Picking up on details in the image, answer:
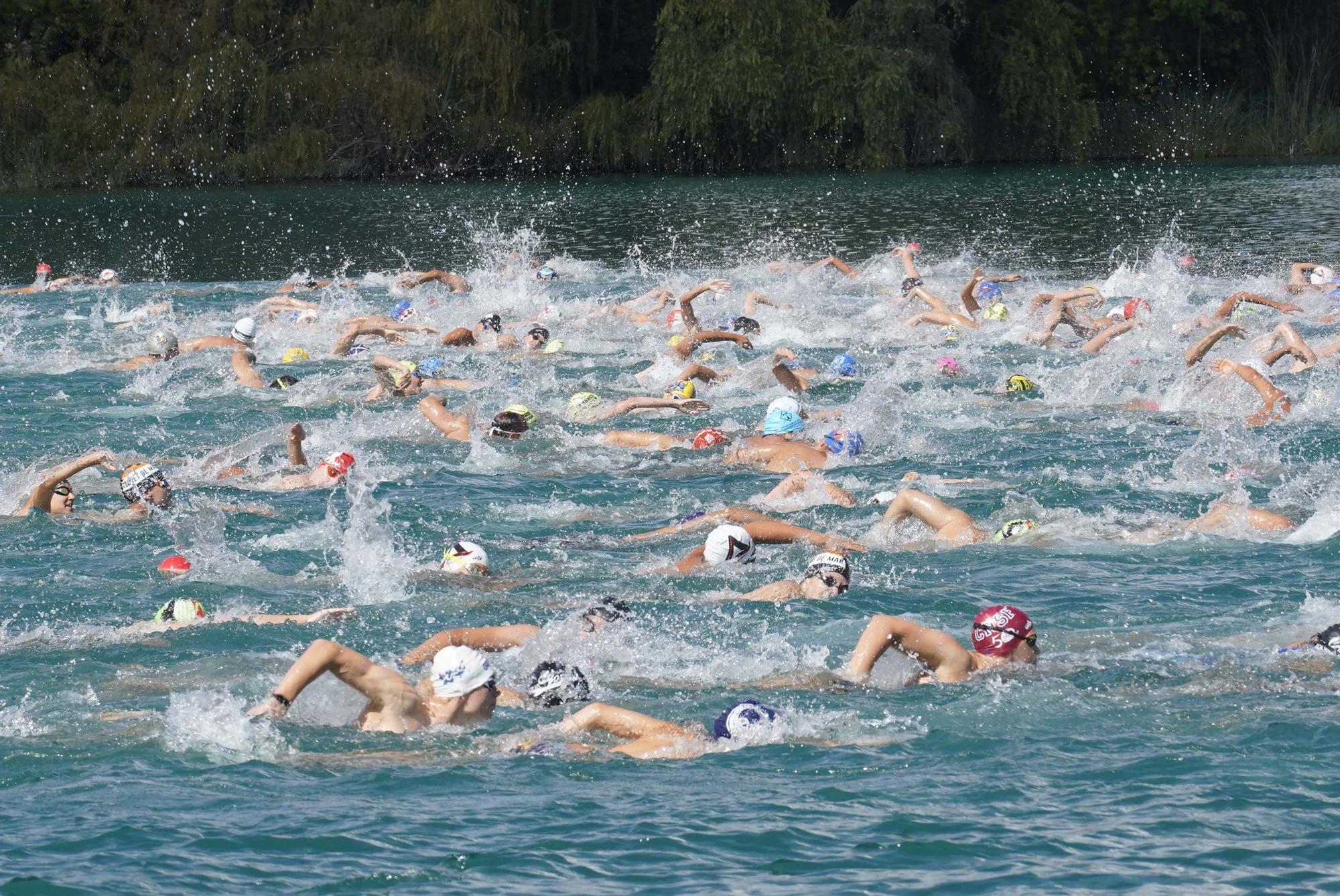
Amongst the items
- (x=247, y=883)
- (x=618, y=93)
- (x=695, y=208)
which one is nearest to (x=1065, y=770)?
(x=247, y=883)

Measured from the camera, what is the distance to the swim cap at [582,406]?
56.7 feet

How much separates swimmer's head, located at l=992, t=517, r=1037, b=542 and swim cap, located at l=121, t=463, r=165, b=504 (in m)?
6.70

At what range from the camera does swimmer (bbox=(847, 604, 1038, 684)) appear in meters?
9.39

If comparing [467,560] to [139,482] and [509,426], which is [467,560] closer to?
[139,482]

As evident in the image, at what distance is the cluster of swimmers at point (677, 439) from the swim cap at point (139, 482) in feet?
0.04

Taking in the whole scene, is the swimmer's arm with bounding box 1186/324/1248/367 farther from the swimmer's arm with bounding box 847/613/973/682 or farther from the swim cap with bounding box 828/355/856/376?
the swimmer's arm with bounding box 847/613/973/682

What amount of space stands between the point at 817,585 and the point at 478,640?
7.74 ft

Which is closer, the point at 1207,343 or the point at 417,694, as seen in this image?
the point at 417,694

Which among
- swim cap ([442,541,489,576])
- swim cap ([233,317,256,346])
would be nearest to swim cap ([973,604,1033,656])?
swim cap ([442,541,489,576])

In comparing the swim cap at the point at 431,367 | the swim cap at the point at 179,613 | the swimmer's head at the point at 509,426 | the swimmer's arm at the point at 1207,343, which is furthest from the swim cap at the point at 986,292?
the swim cap at the point at 179,613

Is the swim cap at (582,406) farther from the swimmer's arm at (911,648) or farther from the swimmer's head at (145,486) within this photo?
the swimmer's arm at (911,648)

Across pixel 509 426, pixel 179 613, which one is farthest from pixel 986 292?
pixel 179 613

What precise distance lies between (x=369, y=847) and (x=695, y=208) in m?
32.7

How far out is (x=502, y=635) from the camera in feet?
33.2
